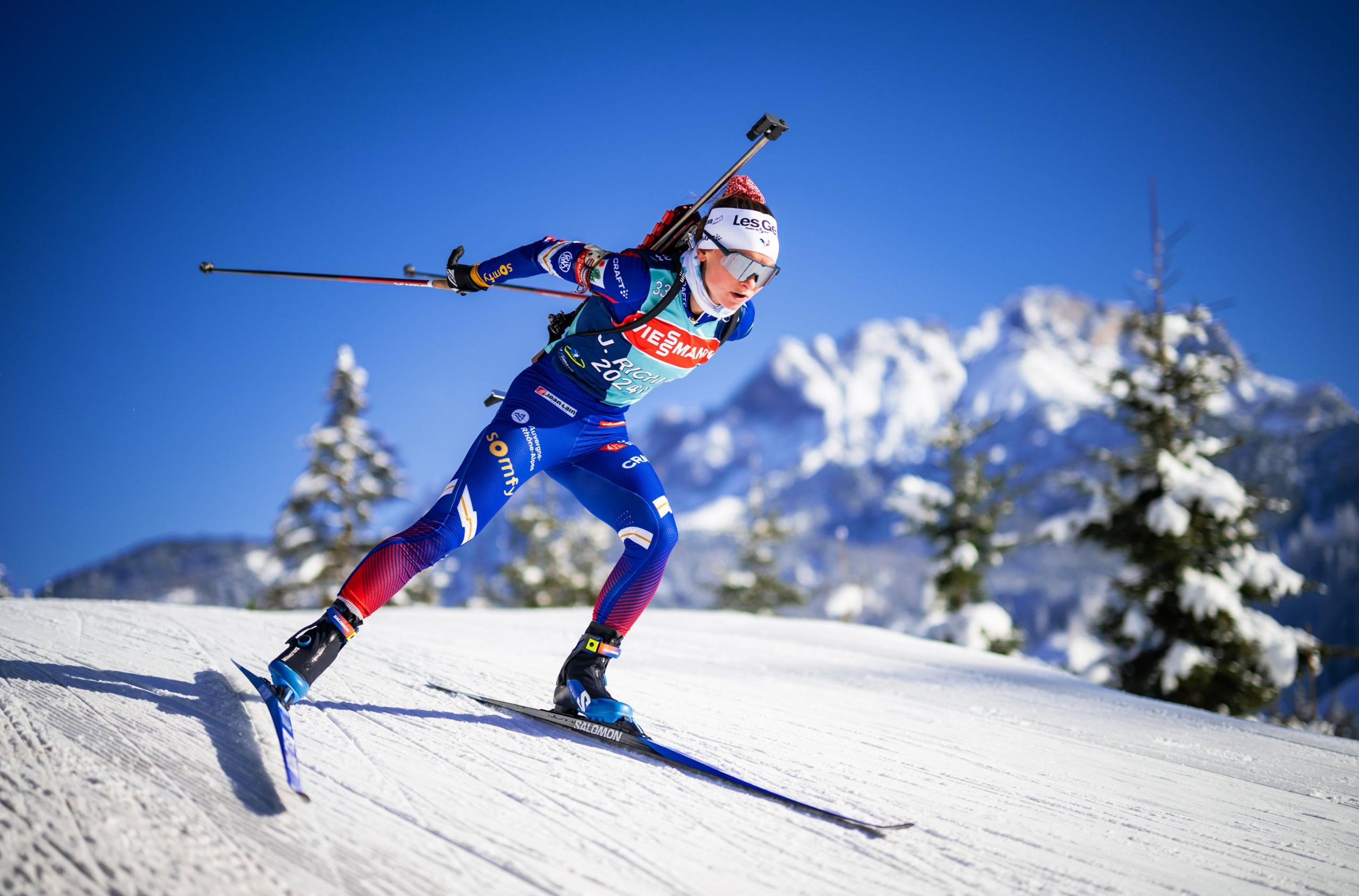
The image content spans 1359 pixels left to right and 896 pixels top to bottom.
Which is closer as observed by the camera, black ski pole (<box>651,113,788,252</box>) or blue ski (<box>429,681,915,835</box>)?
blue ski (<box>429,681,915,835</box>)

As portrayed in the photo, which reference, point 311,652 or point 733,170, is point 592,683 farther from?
point 733,170

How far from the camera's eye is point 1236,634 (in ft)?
31.8

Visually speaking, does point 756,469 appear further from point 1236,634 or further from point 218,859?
point 218,859

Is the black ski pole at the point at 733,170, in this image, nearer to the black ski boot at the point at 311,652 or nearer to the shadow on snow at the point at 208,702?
the black ski boot at the point at 311,652

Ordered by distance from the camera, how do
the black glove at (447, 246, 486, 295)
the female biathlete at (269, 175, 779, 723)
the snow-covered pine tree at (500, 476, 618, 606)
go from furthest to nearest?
the snow-covered pine tree at (500, 476, 618, 606)
the black glove at (447, 246, 486, 295)
the female biathlete at (269, 175, 779, 723)

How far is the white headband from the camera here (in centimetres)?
283

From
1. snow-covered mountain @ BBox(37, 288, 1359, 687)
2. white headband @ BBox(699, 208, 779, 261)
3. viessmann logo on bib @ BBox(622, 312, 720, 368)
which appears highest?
snow-covered mountain @ BBox(37, 288, 1359, 687)

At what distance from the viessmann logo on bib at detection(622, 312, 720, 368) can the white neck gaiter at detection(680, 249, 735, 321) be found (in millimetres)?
121

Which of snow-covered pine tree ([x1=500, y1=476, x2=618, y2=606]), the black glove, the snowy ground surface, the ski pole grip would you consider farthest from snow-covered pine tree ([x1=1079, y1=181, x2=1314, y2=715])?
snow-covered pine tree ([x1=500, y1=476, x2=618, y2=606])

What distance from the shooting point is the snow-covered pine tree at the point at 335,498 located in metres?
15.9

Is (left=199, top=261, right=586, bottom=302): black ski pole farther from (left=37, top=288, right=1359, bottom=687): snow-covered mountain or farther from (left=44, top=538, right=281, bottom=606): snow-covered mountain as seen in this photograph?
(left=44, top=538, right=281, bottom=606): snow-covered mountain

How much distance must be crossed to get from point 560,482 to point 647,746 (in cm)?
118

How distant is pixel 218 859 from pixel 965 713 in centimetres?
320

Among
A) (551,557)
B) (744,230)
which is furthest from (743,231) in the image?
(551,557)
